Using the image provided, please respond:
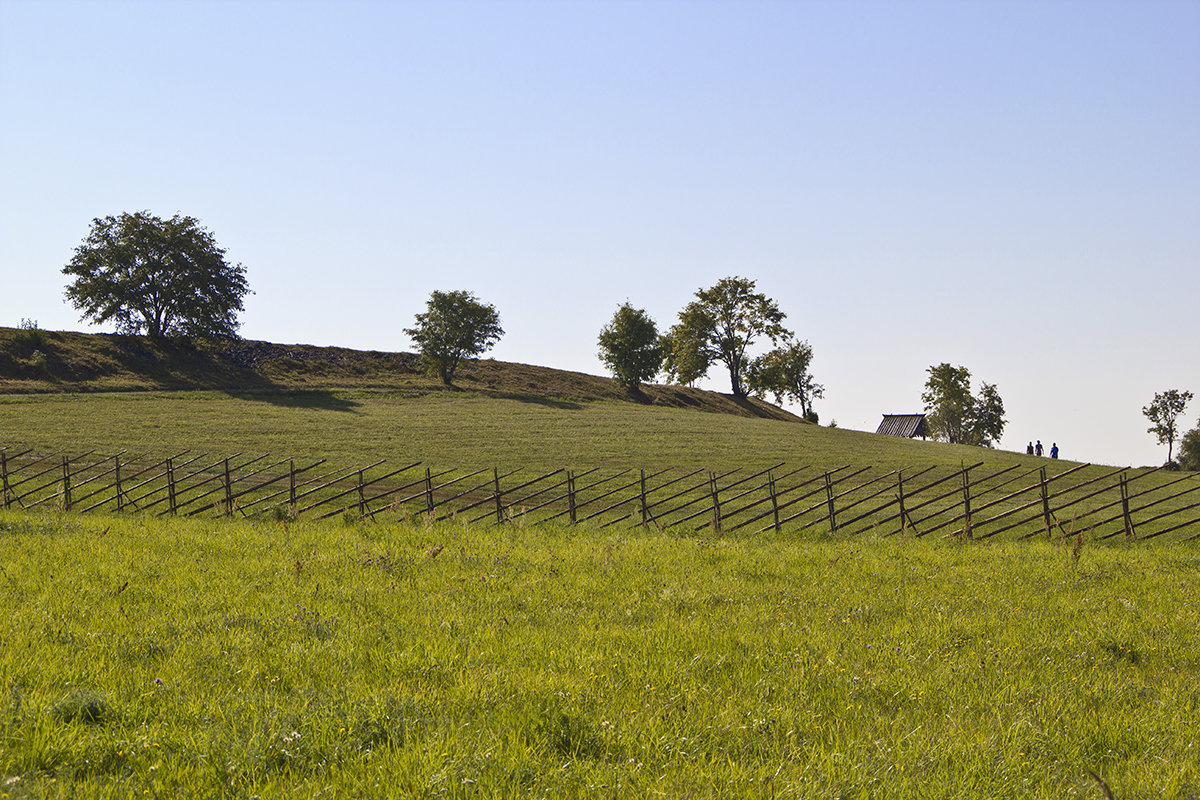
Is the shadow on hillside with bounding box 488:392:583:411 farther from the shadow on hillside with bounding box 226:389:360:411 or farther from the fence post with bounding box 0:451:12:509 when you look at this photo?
the fence post with bounding box 0:451:12:509

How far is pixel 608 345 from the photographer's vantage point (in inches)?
3457

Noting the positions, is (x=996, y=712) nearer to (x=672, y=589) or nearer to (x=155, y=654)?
(x=672, y=589)

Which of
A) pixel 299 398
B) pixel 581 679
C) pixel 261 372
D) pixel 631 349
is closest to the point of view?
pixel 581 679

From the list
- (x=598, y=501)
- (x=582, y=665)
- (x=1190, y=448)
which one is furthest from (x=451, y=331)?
(x=1190, y=448)

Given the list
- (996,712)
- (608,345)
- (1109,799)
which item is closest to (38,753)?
(1109,799)

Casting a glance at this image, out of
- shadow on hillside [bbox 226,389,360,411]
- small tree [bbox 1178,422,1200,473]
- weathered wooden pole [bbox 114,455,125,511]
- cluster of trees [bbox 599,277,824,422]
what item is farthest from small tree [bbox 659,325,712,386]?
weathered wooden pole [bbox 114,455,125,511]

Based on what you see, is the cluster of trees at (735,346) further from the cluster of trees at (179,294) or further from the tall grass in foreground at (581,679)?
the tall grass in foreground at (581,679)

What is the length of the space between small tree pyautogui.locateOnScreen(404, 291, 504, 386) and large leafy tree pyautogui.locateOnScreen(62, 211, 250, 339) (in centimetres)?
1618

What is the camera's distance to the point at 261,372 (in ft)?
230

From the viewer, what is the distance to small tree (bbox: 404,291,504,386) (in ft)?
241

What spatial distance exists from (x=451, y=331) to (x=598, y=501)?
48.1 metres

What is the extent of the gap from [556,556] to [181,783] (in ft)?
27.7

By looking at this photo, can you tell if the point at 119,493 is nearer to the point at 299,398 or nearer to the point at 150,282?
the point at 299,398

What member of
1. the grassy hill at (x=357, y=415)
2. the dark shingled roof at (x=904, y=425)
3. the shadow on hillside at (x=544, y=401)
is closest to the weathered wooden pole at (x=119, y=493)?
the grassy hill at (x=357, y=415)
